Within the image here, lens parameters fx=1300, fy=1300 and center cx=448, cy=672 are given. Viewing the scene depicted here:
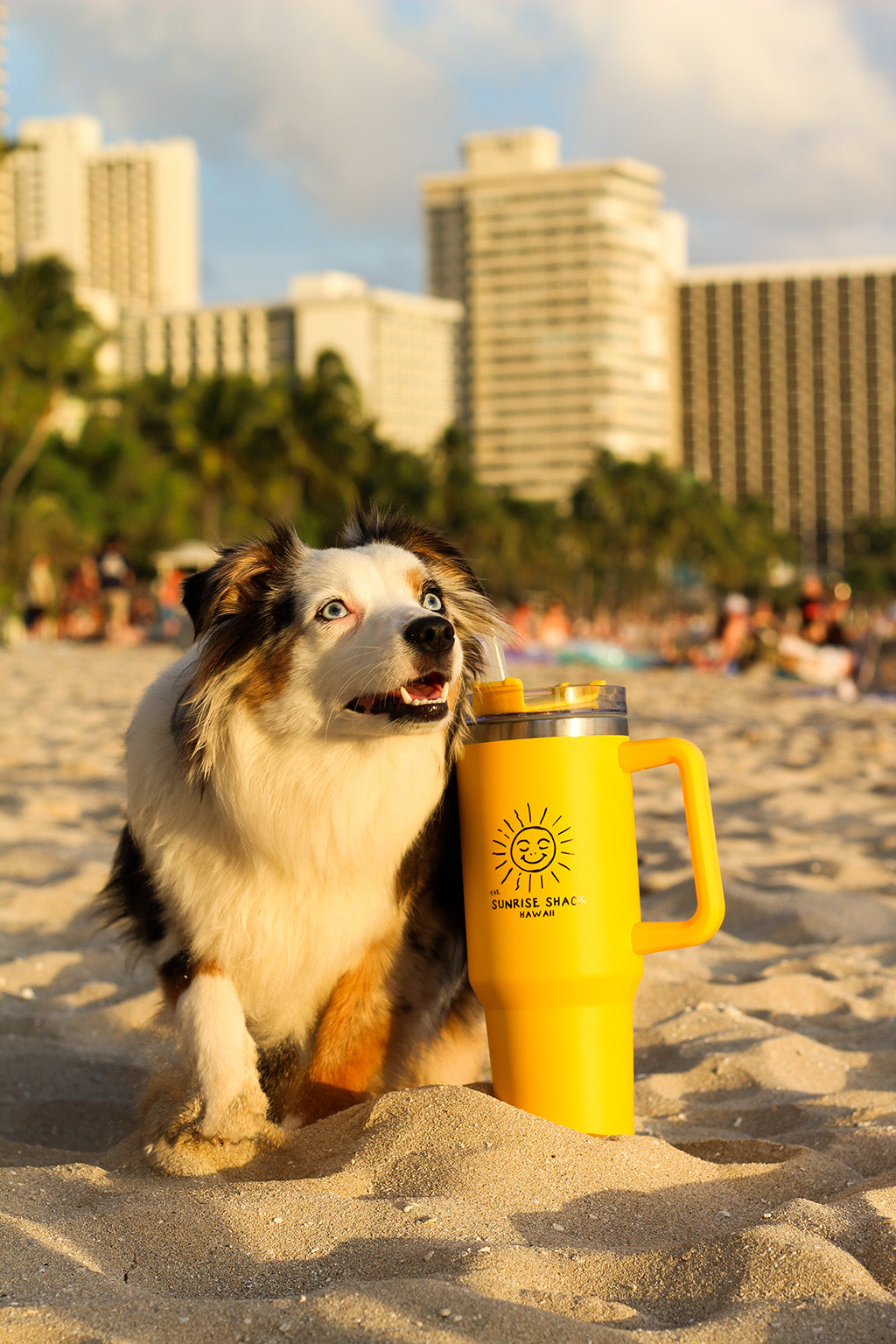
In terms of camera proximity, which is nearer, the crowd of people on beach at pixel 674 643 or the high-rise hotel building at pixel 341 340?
the crowd of people on beach at pixel 674 643

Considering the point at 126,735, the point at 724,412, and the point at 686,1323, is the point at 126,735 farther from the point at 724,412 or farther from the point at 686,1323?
the point at 724,412

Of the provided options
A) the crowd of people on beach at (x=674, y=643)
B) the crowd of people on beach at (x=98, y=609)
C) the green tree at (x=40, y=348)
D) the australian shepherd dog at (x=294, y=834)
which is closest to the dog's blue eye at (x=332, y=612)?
the australian shepherd dog at (x=294, y=834)

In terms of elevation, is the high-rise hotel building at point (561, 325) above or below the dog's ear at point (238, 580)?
above

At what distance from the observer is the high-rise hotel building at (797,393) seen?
17438 cm

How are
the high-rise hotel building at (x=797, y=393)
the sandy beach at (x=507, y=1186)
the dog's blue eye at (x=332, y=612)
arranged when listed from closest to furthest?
1. the sandy beach at (x=507, y=1186)
2. the dog's blue eye at (x=332, y=612)
3. the high-rise hotel building at (x=797, y=393)

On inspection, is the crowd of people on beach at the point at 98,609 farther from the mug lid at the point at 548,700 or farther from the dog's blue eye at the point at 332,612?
the mug lid at the point at 548,700

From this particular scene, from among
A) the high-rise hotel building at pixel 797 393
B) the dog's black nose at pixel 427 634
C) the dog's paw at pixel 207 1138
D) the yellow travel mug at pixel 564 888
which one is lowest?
the dog's paw at pixel 207 1138

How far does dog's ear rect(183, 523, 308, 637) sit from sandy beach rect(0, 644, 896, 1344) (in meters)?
0.99

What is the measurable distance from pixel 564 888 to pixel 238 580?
91 cm

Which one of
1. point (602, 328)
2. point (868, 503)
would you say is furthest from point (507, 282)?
point (868, 503)

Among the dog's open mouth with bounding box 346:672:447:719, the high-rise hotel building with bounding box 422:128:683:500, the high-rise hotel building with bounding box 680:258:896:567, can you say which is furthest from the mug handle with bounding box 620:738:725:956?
the high-rise hotel building with bounding box 680:258:896:567

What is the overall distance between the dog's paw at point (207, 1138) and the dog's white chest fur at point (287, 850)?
0.23m

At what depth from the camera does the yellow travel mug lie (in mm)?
2400

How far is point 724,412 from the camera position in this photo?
6870 inches
